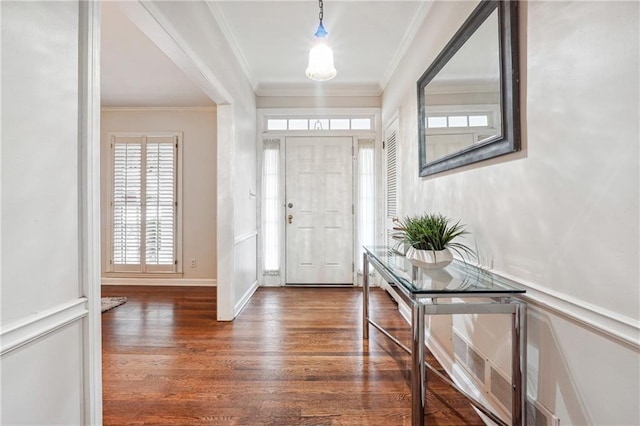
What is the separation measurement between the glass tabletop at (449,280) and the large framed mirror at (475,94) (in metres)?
0.59

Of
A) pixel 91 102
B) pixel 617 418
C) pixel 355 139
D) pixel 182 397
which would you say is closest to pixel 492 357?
pixel 617 418

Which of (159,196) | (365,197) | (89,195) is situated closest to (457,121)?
(89,195)

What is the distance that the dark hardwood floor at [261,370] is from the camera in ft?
5.23

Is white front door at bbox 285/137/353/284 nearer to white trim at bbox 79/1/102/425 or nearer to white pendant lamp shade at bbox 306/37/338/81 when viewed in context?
white pendant lamp shade at bbox 306/37/338/81

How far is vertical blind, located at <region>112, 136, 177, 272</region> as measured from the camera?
4.18 meters

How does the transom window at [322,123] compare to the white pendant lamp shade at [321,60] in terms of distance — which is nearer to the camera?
the white pendant lamp shade at [321,60]

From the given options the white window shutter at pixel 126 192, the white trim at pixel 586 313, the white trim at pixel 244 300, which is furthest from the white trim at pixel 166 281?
the white trim at pixel 586 313

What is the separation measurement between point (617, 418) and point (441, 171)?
4.75 feet

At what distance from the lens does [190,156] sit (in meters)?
4.20

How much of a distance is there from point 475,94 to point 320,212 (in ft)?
8.74

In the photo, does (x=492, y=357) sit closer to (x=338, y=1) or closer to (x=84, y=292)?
(x=84, y=292)

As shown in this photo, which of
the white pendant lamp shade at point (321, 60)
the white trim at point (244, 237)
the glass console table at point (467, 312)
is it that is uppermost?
the white pendant lamp shade at point (321, 60)

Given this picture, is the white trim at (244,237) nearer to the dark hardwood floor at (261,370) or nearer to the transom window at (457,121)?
the dark hardwood floor at (261,370)

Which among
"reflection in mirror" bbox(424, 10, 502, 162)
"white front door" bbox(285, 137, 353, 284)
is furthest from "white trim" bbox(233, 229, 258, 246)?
"reflection in mirror" bbox(424, 10, 502, 162)
